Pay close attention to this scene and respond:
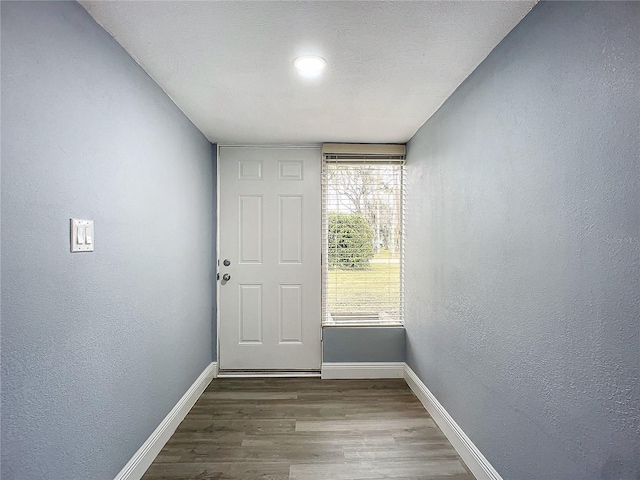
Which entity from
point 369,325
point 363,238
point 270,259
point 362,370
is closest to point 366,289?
point 369,325

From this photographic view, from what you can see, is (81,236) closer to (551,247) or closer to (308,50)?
(308,50)

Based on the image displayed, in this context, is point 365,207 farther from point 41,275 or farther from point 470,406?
point 41,275

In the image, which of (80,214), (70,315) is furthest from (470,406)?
(80,214)

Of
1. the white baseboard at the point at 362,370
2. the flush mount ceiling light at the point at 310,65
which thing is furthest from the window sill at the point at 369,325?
the flush mount ceiling light at the point at 310,65

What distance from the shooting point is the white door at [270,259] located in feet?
12.0

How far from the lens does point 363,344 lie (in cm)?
359

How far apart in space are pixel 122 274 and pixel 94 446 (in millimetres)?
740

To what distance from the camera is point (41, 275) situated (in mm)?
1304

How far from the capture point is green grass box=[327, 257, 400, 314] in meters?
3.64

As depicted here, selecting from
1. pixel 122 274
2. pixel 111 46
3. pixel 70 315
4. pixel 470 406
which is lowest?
pixel 470 406

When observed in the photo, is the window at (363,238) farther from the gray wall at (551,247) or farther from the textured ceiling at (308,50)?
the gray wall at (551,247)

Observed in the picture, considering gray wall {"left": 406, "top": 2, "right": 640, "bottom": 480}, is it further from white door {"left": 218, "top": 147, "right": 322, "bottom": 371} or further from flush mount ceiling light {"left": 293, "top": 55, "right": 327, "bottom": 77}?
white door {"left": 218, "top": 147, "right": 322, "bottom": 371}

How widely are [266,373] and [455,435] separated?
74.6 inches

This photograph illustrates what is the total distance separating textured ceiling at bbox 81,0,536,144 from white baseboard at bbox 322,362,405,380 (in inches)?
87.0
